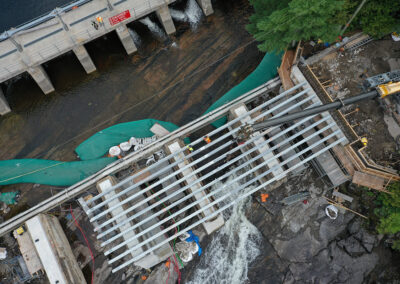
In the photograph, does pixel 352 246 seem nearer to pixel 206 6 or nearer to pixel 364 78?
pixel 364 78

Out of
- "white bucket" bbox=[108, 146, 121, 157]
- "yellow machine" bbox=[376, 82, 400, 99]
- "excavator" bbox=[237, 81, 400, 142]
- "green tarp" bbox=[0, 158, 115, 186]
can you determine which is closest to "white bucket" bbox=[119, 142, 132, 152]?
"white bucket" bbox=[108, 146, 121, 157]

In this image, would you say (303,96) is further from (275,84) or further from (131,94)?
(131,94)

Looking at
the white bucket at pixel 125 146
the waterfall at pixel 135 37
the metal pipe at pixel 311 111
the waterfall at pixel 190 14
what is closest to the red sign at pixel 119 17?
the waterfall at pixel 135 37

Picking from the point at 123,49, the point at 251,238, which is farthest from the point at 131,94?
the point at 251,238

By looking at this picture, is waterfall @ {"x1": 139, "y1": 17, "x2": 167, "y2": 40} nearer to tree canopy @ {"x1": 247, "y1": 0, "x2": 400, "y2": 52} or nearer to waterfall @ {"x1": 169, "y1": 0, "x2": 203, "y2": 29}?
waterfall @ {"x1": 169, "y1": 0, "x2": 203, "y2": 29}

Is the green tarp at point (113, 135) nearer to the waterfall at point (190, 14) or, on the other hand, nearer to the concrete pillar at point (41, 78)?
the concrete pillar at point (41, 78)

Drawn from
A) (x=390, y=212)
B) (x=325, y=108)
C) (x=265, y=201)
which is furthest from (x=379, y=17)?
(x=265, y=201)

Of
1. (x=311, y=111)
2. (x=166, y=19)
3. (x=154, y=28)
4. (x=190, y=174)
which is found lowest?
(x=311, y=111)
